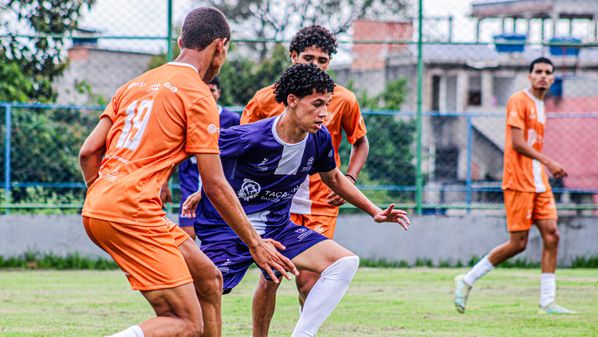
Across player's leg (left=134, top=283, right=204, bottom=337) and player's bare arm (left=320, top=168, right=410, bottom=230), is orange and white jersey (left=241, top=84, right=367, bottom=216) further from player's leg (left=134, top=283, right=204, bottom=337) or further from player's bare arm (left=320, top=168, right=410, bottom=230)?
player's leg (left=134, top=283, right=204, bottom=337)

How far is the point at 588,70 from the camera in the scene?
2623 cm

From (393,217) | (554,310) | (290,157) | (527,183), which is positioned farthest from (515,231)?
(290,157)

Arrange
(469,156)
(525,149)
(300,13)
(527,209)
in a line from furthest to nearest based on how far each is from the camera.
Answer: (300,13)
(469,156)
(527,209)
(525,149)

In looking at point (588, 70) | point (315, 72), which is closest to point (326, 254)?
point (315, 72)

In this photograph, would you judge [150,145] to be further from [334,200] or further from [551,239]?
[551,239]

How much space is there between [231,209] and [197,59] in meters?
0.75

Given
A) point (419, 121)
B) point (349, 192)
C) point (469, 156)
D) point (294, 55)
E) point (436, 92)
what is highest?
point (294, 55)

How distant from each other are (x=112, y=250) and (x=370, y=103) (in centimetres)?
1321

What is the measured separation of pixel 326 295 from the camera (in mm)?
6074

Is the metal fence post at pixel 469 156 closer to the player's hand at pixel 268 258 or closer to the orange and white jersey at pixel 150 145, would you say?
the player's hand at pixel 268 258

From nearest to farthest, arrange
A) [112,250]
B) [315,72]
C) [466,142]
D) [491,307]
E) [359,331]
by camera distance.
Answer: [112,250] → [315,72] → [359,331] → [491,307] → [466,142]

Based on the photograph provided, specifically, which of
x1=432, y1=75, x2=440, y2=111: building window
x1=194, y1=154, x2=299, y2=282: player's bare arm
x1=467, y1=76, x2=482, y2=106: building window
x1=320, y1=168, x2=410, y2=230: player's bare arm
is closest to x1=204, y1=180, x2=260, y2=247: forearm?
x1=194, y1=154, x2=299, y2=282: player's bare arm

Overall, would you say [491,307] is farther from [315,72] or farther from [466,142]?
[466,142]

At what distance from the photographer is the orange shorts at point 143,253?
4.75 m
